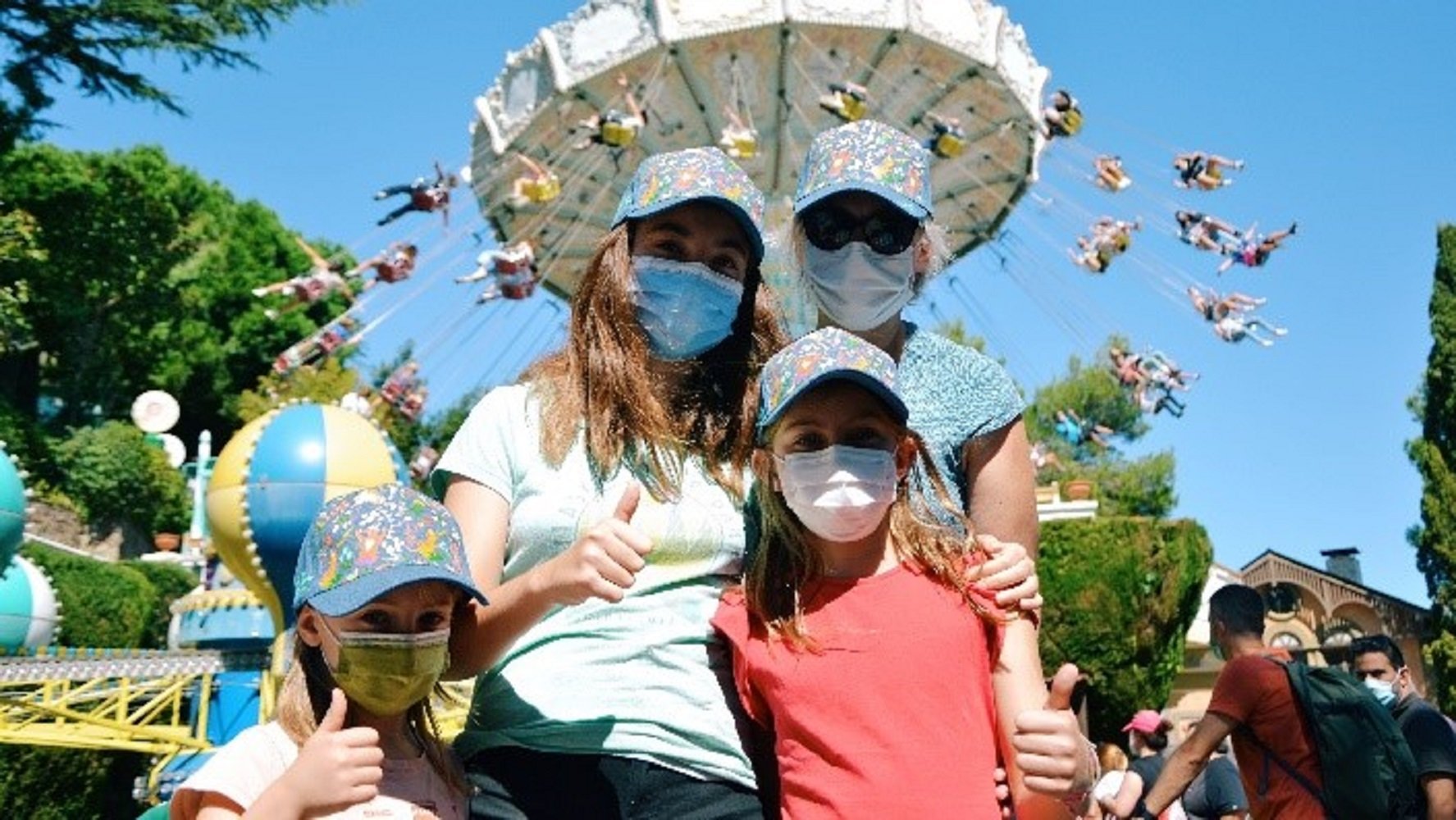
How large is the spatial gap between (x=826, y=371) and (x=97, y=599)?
2364cm

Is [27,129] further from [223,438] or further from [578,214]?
[223,438]

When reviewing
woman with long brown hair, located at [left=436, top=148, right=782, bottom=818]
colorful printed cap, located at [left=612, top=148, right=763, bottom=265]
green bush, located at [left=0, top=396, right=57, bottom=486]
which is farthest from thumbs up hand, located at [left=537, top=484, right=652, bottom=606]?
green bush, located at [left=0, top=396, right=57, bottom=486]

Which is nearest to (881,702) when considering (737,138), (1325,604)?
(737,138)

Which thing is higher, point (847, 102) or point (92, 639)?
point (847, 102)

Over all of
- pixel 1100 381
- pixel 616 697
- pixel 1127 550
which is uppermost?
pixel 1100 381

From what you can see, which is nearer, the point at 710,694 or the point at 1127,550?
the point at 710,694

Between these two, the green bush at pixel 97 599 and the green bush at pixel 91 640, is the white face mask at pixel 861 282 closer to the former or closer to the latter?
the green bush at pixel 91 640

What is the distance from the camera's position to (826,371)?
2.50 meters

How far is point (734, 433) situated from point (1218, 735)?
10.2 ft

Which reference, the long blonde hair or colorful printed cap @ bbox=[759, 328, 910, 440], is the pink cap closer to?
colorful printed cap @ bbox=[759, 328, 910, 440]

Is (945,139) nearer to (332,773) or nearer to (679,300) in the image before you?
(679,300)

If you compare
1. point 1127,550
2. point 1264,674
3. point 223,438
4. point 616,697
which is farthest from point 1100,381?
point 616,697

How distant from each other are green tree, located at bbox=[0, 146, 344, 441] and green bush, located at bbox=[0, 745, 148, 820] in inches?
343

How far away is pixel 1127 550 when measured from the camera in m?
17.8
